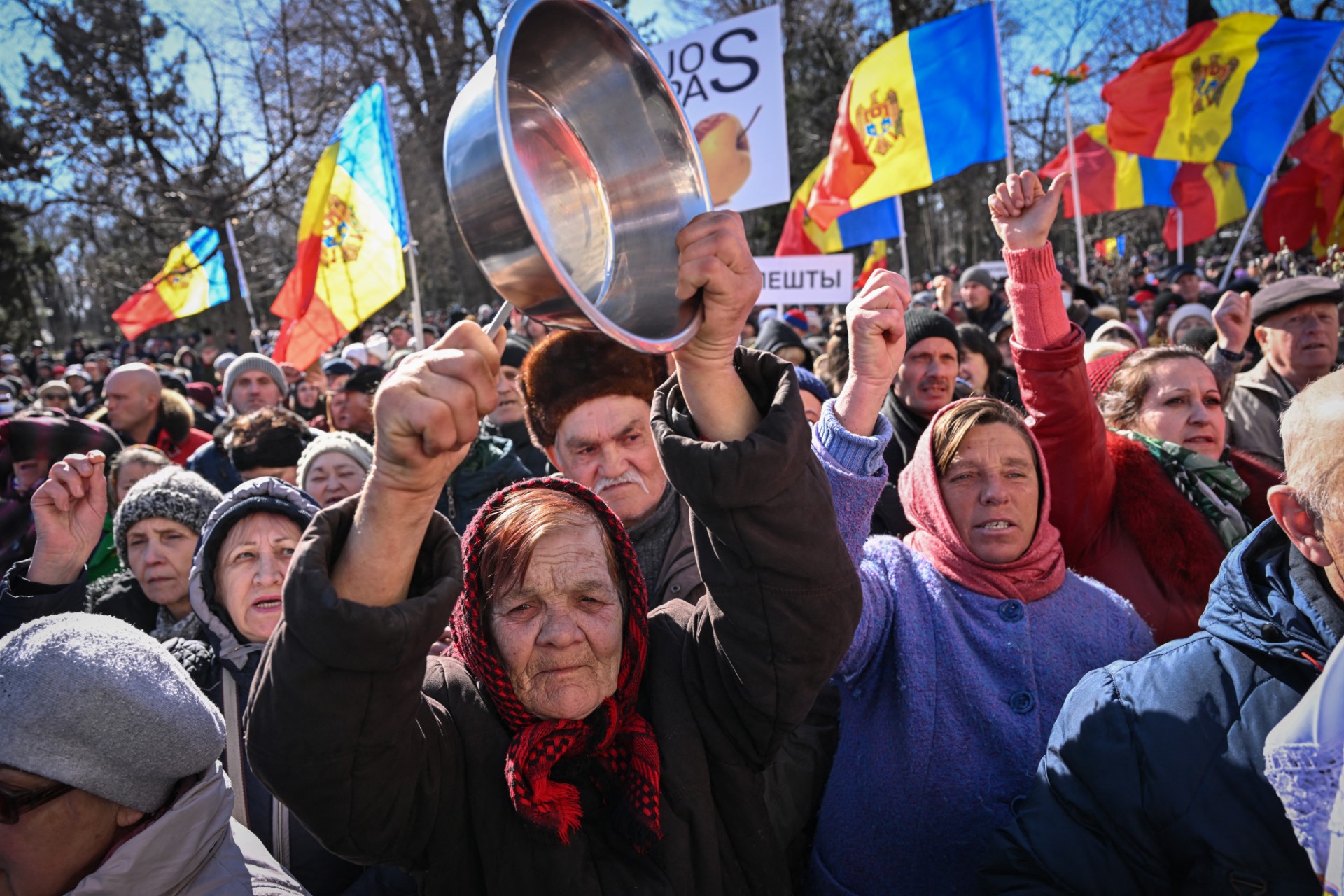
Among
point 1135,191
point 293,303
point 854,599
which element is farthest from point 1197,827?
point 1135,191

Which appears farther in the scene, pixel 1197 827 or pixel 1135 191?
pixel 1135 191

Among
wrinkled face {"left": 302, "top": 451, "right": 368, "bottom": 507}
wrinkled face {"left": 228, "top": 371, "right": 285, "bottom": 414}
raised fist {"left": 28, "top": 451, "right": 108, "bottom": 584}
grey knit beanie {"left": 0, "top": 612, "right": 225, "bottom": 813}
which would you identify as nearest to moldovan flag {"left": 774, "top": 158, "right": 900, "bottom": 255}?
wrinkled face {"left": 228, "top": 371, "right": 285, "bottom": 414}

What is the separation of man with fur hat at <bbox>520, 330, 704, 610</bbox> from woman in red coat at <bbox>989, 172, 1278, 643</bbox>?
1014 mm

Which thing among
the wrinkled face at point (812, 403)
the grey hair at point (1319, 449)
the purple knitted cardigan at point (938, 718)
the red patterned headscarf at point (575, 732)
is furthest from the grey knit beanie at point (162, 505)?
the grey hair at point (1319, 449)

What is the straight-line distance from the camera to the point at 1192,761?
1.50m

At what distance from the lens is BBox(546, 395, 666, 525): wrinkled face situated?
2.25 metres

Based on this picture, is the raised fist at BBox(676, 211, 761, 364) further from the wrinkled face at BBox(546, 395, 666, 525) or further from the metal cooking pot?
the wrinkled face at BBox(546, 395, 666, 525)

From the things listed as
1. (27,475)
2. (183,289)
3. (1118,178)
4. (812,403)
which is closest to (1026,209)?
(812,403)

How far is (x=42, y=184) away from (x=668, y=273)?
48.8ft

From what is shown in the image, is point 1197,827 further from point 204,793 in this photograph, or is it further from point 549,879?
point 204,793

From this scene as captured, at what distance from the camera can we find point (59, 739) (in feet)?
4.92

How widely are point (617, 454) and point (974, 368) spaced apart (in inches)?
120

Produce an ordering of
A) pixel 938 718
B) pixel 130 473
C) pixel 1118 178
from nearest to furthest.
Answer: pixel 938 718
pixel 130 473
pixel 1118 178

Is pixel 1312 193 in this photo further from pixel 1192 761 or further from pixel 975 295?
pixel 1192 761
